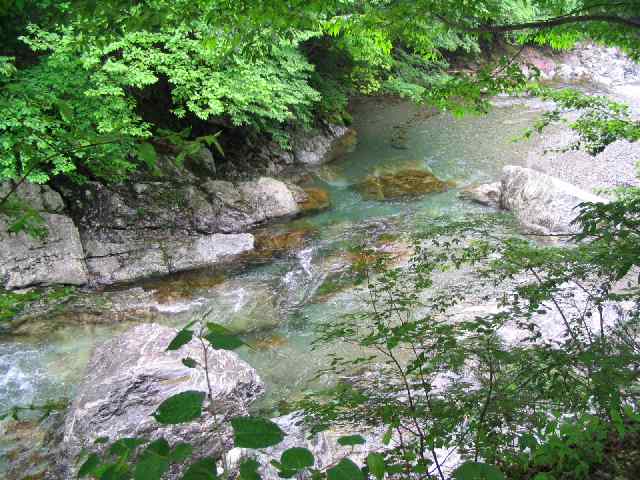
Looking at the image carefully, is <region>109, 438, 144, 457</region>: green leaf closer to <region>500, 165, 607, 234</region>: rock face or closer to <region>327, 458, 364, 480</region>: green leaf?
<region>327, 458, 364, 480</region>: green leaf

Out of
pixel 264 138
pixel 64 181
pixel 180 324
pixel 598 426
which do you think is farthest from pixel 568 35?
pixel 264 138

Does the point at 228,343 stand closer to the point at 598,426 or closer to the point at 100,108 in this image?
the point at 598,426

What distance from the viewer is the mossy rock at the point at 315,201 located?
9781mm

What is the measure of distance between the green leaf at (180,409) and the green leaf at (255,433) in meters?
0.08

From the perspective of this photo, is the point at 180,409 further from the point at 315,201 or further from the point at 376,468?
the point at 315,201

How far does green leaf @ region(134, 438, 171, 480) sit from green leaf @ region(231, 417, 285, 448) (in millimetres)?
123

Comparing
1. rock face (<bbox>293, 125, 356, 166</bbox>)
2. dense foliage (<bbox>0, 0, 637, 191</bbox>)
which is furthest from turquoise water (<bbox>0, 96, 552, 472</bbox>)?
dense foliage (<bbox>0, 0, 637, 191</bbox>)

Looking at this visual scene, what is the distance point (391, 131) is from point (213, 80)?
766cm

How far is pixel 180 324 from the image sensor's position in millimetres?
6445

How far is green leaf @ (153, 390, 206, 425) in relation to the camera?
2.78ft

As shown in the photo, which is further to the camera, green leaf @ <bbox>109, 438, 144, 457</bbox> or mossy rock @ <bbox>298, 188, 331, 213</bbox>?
mossy rock @ <bbox>298, 188, 331, 213</bbox>

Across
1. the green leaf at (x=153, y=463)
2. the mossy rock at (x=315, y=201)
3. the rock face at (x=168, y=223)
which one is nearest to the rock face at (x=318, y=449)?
the green leaf at (x=153, y=463)

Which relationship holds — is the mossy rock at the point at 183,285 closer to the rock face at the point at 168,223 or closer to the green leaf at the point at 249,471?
the rock face at the point at 168,223

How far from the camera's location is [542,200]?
8.47 meters
